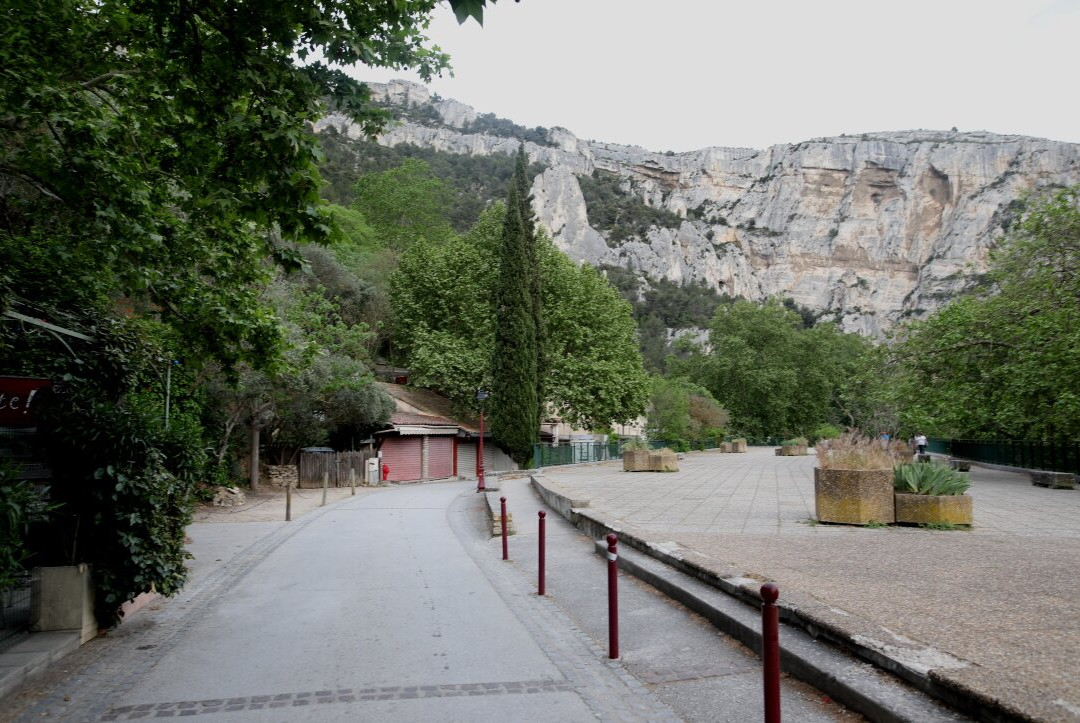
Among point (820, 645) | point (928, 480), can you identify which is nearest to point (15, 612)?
point (820, 645)

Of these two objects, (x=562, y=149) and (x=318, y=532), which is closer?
(x=318, y=532)

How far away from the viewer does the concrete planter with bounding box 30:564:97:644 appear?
259 inches

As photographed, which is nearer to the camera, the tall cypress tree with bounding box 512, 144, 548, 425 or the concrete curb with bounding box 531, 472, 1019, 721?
the concrete curb with bounding box 531, 472, 1019, 721

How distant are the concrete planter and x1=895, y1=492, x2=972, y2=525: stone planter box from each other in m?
11.4

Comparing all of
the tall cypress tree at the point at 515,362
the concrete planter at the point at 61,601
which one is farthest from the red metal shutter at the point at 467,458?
the concrete planter at the point at 61,601

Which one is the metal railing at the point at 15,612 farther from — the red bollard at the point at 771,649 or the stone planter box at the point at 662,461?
the stone planter box at the point at 662,461

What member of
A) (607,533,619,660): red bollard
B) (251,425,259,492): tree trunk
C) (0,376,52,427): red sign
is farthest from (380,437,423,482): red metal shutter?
(607,533,619,660): red bollard

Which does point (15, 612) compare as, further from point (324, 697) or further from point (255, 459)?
point (255, 459)

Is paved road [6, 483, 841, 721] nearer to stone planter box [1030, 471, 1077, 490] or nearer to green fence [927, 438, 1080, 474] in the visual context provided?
stone planter box [1030, 471, 1077, 490]

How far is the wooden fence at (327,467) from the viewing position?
1214 inches

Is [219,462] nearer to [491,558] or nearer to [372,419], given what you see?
[372,419]

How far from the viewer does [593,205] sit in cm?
13388

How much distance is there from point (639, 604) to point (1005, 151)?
509 feet

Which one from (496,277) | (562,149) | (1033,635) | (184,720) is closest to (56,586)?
(184,720)
